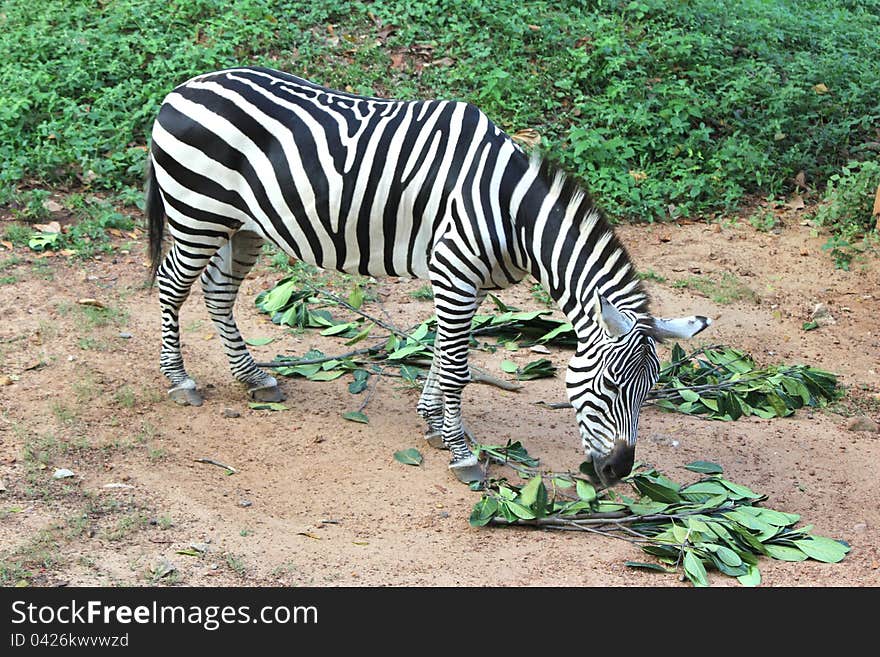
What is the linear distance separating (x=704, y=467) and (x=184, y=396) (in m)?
3.53

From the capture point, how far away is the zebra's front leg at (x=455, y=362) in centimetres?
595

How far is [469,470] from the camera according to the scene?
20.2 feet

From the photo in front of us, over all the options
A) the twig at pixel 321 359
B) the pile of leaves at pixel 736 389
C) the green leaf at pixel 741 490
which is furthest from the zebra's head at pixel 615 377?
the twig at pixel 321 359

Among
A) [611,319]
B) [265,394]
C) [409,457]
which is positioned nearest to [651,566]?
[611,319]

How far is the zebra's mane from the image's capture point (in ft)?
18.2

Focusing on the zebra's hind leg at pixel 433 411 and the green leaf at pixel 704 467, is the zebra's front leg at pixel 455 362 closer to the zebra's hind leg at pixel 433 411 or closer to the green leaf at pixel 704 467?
the zebra's hind leg at pixel 433 411

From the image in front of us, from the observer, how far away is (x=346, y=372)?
7605 millimetres

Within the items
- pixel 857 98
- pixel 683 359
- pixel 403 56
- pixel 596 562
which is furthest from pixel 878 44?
pixel 596 562

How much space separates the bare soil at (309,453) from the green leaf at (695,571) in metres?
0.12

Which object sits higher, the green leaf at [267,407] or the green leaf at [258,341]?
the green leaf at [258,341]

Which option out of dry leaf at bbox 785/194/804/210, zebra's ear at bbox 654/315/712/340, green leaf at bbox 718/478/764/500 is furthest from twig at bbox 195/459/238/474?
dry leaf at bbox 785/194/804/210

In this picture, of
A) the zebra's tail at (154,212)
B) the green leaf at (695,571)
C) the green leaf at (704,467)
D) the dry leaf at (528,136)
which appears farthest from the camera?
the dry leaf at (528,136)

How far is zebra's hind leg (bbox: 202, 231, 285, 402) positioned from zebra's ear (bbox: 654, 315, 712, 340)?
291cm

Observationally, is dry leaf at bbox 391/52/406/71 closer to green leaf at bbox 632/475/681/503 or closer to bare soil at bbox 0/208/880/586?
bare soil at bbox 0/208/880/586
